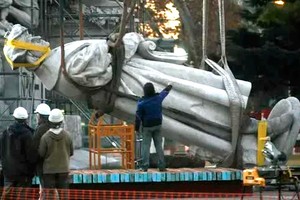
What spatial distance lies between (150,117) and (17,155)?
2809 millimetres

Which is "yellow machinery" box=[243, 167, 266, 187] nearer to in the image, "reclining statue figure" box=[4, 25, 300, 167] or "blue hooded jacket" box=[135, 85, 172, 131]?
"blue hooded jacket" box=[135, 85, 172, 131]

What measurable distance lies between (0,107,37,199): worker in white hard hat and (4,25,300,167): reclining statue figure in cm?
226

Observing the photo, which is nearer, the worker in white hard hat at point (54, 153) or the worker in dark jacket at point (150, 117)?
the worker in white hard hat at point (54, 153)

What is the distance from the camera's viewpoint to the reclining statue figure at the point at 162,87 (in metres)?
19.1

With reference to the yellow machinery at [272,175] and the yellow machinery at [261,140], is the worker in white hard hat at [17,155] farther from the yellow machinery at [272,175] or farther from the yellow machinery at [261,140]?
the yellow machinery at [261,140]

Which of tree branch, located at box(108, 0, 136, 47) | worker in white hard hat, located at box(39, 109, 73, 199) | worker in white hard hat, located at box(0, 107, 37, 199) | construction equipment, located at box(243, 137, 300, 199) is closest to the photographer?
construction equipment, located at box(243, 137, 300, 199)

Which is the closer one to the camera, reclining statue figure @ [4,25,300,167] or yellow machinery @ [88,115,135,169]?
reclining statue figure @ [4,25,300,167]

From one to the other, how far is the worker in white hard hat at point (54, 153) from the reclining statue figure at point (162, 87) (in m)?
2.40

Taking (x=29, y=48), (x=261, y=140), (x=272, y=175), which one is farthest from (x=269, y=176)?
(x=29, y=48)

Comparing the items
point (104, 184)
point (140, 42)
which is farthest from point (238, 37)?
point (104, 184)

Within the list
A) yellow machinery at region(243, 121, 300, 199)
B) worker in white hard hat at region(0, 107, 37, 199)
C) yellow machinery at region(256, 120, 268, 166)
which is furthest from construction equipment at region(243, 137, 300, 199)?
worker in white hard hat at region(0, 107, 37, 199)

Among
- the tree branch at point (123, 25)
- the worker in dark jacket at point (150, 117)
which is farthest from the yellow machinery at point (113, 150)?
the tree branch at point (123, 25)

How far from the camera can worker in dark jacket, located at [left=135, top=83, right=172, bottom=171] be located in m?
18.6

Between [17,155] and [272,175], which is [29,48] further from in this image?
[272,175]
